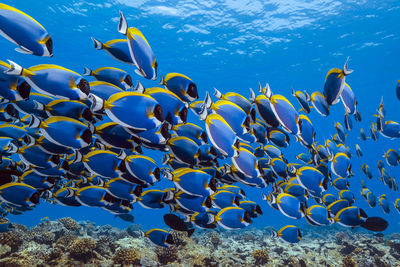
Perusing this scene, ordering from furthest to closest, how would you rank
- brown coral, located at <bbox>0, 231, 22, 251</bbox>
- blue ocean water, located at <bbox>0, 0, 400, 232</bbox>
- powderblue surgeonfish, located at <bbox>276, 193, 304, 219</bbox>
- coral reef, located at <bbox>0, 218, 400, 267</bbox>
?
blue ocean water, located at <bbox>0, 0, 400, 232</bbox> < brown coral, located at <bbox>0, 231, 22, 251</bbox> < coral reef, located at <bbox>0, 218, 400, 267</bbox> < powderblue surgeonfish, located at <bbox>276, 193, 304, 219</bbox>

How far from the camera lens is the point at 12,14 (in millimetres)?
2441

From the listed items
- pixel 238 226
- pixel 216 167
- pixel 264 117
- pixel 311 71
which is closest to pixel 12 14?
pixel 264 117

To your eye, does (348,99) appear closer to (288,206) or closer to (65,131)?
(288,206)

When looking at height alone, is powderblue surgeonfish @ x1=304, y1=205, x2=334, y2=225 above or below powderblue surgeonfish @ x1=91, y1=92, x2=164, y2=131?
below

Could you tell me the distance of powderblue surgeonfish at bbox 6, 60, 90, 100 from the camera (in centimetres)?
263

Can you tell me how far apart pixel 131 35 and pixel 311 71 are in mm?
32456

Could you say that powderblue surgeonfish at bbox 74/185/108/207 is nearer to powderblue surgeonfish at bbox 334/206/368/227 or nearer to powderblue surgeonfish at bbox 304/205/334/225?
powderblue surgeonfish at bbox 304/205/334/225

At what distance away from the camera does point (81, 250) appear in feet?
19.4

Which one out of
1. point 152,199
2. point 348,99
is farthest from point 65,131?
point 348,99

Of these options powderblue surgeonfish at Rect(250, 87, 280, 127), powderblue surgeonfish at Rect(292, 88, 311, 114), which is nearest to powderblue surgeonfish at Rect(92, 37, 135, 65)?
powderblue surgeonfish at Rect(250, 87, 280, 127)

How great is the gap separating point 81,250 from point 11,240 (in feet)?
7.53

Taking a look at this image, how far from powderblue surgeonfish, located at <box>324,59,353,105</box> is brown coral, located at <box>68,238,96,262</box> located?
597 cm

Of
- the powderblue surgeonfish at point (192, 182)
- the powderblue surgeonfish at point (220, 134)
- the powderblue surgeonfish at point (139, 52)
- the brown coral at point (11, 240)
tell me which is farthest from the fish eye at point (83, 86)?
the brown coral at point (11, 240)

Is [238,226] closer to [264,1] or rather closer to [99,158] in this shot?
[99,158]
